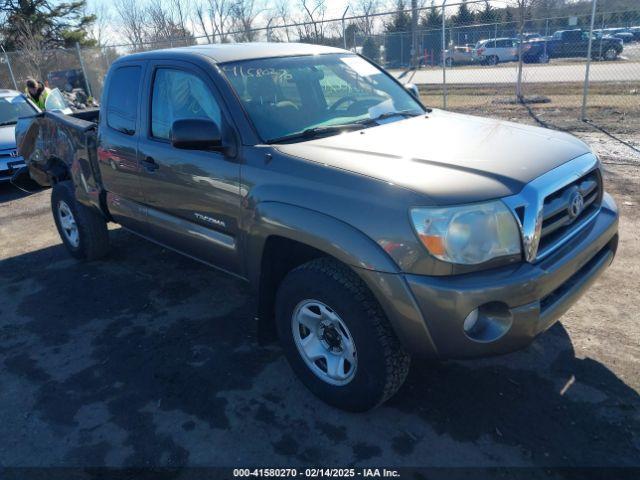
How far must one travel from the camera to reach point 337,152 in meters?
2.85

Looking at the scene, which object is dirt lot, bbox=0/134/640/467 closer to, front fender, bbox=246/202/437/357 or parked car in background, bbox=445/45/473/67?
front fender, bbox=246/202/437/357

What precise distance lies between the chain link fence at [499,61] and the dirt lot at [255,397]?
6.83 m

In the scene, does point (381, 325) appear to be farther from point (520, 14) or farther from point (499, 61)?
point (499, 61)

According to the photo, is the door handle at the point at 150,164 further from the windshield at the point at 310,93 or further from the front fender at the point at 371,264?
the front fender at the point at 371,264

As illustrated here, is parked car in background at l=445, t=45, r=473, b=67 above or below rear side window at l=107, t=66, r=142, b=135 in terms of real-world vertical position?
below

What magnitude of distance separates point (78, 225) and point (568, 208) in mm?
4399

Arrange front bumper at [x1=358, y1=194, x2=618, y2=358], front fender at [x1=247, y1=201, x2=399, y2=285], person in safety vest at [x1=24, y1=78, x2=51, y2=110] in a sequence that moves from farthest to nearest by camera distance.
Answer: person in safety vest at [x1=24, y1=78, x2=51, y2=110]
front fender at [x1=247, y1=201, x2=399, y2=285]
front bumper at [x1=358, y1=194, x2=618, y2=358]

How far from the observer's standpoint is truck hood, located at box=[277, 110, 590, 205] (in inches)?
95.3

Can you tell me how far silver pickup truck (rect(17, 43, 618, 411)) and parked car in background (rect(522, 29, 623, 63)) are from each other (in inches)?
547

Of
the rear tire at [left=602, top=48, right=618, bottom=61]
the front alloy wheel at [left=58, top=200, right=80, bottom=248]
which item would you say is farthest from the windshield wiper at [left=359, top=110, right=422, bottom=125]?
the rear tire at [left=602, top=48, right=618, bottom=61]

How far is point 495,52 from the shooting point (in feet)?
58.5

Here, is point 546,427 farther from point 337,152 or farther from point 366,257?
point 337,152

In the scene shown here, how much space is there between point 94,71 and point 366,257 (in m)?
19.0

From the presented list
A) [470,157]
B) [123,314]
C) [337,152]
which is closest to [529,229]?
[470,157]
